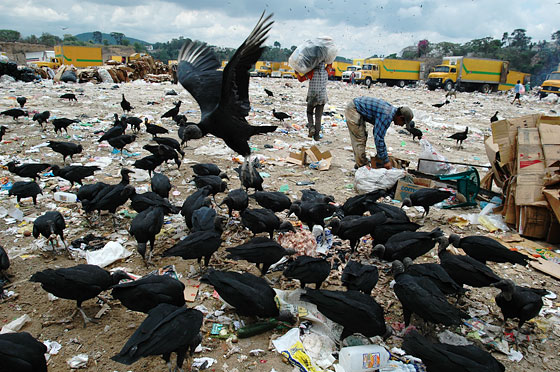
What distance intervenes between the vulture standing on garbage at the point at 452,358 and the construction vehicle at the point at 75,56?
35311 mm

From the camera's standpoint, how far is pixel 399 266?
3.58 m

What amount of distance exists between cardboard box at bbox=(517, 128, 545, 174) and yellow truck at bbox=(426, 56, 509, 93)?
2827cm

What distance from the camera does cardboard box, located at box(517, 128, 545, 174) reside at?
4.79m

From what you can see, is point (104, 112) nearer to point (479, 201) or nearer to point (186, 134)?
point (186, 134)

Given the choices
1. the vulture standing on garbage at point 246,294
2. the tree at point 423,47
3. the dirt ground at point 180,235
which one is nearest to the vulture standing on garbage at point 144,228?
the dirt ground at point 180,235

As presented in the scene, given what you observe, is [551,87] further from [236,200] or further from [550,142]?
[236,200]

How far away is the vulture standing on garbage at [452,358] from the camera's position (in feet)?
7.46

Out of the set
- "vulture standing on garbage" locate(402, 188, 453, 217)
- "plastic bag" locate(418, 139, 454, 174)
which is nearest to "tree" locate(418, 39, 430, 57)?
"plastic bag" locate(418, 139, 454, 174)

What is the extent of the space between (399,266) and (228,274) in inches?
72.7

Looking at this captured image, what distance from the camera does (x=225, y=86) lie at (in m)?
4.26

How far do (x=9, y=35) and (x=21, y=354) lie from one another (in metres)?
78.9

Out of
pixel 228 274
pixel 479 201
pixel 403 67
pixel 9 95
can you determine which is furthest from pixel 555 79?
pixel 9 95

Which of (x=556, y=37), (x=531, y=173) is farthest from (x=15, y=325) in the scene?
(x=556, y=37)

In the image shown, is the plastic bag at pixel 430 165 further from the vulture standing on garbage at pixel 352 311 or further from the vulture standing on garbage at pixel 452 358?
the vulture standing on garbage at pixel 452 358
